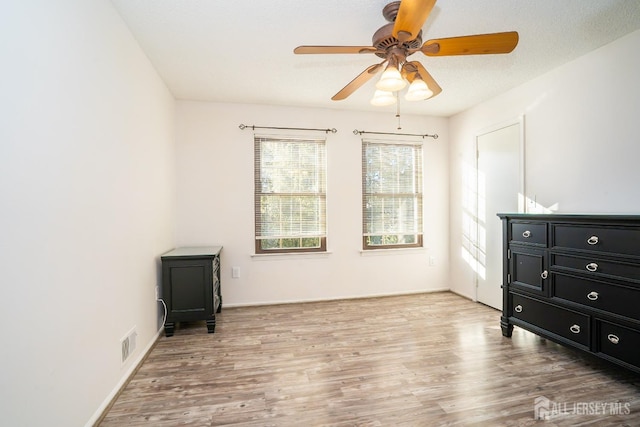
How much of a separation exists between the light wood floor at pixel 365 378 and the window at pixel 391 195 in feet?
4.40

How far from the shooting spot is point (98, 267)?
1.77 metres

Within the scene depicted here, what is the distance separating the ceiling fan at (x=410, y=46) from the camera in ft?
5.21

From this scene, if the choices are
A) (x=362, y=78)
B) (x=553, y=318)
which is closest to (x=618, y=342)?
(x=553, y=318)

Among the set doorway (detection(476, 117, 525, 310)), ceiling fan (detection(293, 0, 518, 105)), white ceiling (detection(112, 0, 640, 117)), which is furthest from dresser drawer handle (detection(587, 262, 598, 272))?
white ceiling (detection(112, 0, 640, 117))

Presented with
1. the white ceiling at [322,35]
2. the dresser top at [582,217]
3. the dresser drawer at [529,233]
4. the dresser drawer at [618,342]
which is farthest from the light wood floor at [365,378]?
the white ceiling at [322,35]

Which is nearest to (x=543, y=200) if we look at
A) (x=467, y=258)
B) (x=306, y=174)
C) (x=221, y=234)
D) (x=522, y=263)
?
(x=522, y=263)

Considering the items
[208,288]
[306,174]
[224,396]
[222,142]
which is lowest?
[224,396]

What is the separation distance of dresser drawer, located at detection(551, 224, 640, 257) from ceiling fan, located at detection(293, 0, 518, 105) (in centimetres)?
143

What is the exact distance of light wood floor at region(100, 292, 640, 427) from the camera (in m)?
1.77

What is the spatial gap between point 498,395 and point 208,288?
2.54 m

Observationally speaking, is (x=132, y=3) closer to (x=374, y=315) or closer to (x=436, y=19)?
(x=436, y=19)

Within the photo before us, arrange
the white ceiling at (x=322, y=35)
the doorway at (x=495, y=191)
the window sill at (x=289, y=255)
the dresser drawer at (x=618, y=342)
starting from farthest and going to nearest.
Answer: the window sill at (x=289, y=255), the doorway at (x=495, y=191), the white ceiling at (x=322, y=35), the dresser drawer at (x=618, y=342)

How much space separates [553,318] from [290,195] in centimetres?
296

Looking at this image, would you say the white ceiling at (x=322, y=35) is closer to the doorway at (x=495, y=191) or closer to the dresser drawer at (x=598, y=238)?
the doorway at (x=495, y=191)
